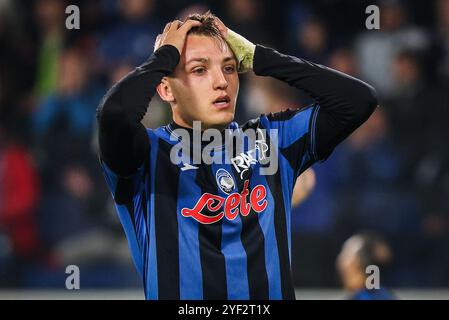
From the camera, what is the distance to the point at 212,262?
2422 mm

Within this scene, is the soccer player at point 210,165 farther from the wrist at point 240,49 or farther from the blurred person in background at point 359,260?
the blurred person in background at point 359,260

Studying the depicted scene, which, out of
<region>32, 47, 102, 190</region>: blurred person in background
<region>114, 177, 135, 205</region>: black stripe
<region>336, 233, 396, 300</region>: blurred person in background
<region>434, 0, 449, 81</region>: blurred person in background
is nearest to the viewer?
<region>114, 177, 135, 205</region>: black stripe

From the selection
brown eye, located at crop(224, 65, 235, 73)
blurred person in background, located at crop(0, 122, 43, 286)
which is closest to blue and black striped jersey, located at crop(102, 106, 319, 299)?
brown eye, located at crop(224, 65, 235, 73)

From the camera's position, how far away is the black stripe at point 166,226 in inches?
95.7

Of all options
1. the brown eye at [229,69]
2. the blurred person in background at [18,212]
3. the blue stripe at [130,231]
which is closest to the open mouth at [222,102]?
the brown eye at [229,69]

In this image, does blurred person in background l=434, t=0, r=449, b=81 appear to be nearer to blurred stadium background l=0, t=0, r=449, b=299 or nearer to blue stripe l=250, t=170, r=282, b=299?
blurred stadium background l=0, t=0, r=449, b=299

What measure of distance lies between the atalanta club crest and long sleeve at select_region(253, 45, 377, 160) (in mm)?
314

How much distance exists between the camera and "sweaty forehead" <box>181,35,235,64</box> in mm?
2568

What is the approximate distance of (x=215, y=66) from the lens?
8.45ft

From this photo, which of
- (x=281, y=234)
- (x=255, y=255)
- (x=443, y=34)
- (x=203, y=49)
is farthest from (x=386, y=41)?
(x=255, y=255)

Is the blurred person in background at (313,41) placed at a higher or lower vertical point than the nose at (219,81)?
higher

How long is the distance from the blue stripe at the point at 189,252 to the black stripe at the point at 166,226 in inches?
0.6

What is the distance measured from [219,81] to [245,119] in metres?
3.07
